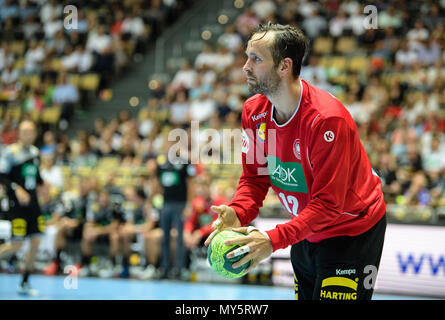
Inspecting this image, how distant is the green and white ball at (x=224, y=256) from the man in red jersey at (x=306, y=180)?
48mm

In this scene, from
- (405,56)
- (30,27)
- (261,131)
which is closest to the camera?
(261,131)

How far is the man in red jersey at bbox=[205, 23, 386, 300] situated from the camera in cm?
300

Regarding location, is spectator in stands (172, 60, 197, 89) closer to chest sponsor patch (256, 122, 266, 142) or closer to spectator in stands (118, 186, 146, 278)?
spectator in stands (118, 186, 146, 278)

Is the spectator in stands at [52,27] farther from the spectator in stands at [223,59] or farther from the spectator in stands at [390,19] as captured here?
the spectator in stands at [390,19]

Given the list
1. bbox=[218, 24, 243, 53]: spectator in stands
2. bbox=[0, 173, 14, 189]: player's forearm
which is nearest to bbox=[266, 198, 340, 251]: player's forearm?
bbox=[0, 173, 14, 189]: player's forearm

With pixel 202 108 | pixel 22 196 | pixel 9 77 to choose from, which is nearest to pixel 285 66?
pixel 22 196

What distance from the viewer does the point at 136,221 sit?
10281 millimetres

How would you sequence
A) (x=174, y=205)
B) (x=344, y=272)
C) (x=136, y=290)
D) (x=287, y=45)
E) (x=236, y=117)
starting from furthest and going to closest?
(x=236, y=117) → (x=174, y=205) → (x=136, y=290) → (x=344, y=272) → (x=287, y=45)

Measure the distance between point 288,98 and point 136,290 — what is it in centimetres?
607

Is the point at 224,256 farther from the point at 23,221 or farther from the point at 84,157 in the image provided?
the point at 84,157

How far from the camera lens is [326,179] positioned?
9.90 feet

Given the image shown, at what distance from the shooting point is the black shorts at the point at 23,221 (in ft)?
26.3

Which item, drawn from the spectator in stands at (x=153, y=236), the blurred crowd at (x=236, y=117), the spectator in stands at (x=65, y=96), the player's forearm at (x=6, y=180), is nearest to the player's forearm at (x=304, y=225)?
the player's forearm at (x=6, y=180)

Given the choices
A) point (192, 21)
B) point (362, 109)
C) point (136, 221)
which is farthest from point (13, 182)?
point (192, 21)
